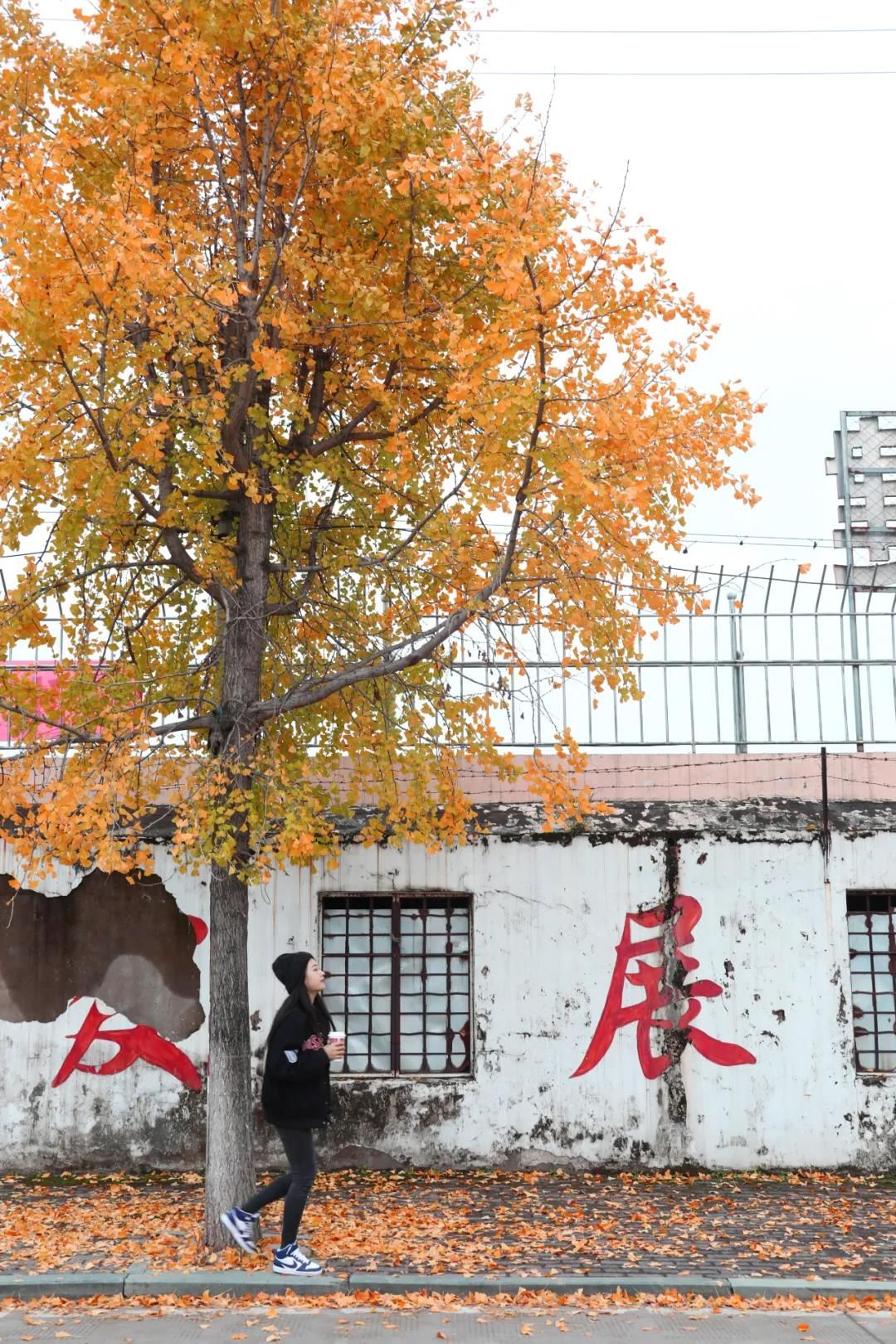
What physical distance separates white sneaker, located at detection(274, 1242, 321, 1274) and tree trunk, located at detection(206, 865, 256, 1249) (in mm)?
715

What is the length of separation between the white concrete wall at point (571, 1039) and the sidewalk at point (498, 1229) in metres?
0.26

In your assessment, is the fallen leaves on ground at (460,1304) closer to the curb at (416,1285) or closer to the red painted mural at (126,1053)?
the curb at (416,1285)

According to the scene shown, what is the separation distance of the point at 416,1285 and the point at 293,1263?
66 cm

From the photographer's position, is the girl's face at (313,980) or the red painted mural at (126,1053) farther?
the red painted mural at (126,1053)

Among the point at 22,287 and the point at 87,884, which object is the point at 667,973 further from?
the point at 22,287

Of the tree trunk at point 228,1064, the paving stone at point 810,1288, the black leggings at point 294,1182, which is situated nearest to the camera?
the paving stone at point 810,1288

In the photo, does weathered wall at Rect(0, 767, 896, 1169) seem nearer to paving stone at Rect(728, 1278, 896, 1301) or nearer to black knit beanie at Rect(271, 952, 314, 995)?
black knit beanie at Rect(271, 952, 314, 995)

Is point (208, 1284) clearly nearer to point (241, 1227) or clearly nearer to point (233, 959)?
point (241, 1227)

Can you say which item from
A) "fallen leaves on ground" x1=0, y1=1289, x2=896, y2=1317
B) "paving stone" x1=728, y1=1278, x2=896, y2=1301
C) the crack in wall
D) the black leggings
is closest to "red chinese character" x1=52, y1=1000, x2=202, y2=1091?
the black leggings

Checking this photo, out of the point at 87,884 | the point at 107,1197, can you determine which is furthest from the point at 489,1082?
the point at 87,884

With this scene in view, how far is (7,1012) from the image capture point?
9.66 metres

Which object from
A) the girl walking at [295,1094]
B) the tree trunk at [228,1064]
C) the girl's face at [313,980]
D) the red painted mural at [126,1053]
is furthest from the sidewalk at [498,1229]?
the girl's face at [313,980]

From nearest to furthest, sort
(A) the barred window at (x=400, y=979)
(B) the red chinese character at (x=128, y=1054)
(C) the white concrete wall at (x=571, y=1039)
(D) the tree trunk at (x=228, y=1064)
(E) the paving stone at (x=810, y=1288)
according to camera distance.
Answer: (E) the paving stone at (x=810, y=1288) → (D) the tree trunk at (x=228, y=1064) → (C) the white concrete wall at (x=571, y=1039) → (B) the red chinese character at (x=128, y=1054) → (A) the barred window at (x=400, y=979)

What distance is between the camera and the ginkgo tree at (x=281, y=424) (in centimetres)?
689
